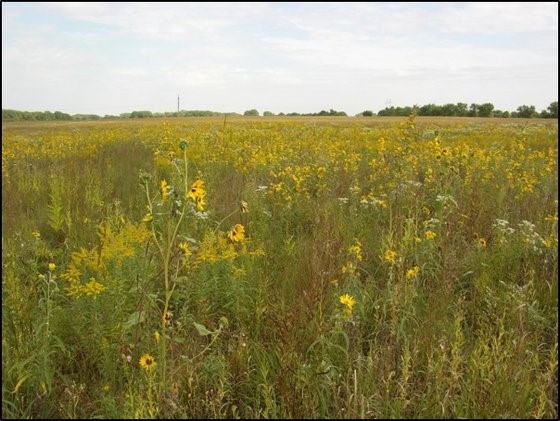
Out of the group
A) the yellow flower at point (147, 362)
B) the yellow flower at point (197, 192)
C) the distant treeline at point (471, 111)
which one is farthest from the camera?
the distant treeline at point (471, 111)

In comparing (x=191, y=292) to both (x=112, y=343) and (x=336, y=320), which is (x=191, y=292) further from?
(x=336, y=320)

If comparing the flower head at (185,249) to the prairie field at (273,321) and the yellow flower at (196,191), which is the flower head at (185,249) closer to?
the prairie field at (273,321)

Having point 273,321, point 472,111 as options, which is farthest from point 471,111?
point 273,321

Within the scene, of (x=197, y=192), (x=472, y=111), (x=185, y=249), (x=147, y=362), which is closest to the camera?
(x=147, y=362)

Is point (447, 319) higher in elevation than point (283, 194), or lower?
lower

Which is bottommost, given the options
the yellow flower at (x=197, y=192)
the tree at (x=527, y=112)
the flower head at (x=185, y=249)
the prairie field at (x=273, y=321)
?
the prairie field at (x=273, y=321)

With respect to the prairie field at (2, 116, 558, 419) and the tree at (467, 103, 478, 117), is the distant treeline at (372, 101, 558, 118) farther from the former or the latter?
the prairie field at (2, 116, 558, 419)

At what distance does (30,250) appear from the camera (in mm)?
3543

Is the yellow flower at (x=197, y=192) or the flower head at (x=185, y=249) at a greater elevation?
the yellow flower at (x=197, y=192)

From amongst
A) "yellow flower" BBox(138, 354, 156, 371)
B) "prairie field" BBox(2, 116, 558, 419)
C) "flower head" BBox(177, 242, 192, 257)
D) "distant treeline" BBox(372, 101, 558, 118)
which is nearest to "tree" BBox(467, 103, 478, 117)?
"distant treeline" BBox(372, 101, 558, 118)

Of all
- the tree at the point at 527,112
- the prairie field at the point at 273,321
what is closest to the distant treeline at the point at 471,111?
the tree at the point at 527,112

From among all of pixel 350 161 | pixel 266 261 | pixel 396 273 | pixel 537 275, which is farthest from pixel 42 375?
pixel 350 161

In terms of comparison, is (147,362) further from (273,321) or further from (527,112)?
(527,112)

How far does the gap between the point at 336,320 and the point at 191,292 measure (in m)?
0.91
